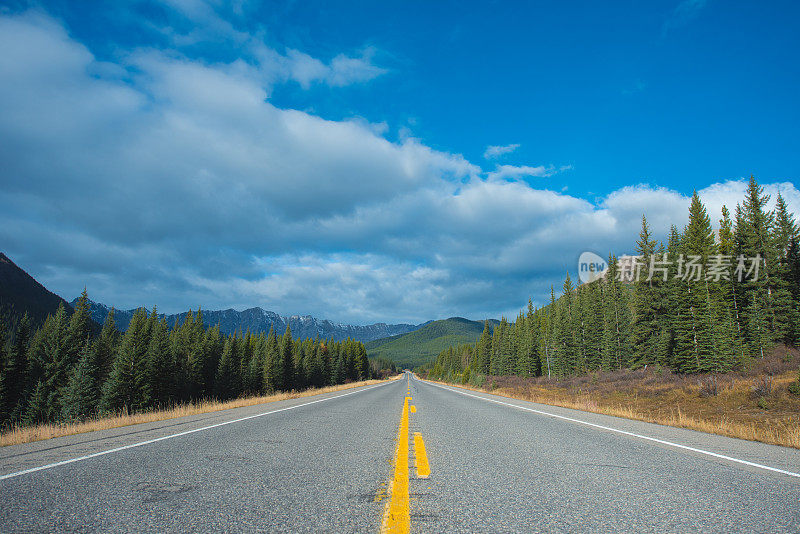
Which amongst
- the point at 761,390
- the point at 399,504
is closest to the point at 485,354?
the point at 761,390

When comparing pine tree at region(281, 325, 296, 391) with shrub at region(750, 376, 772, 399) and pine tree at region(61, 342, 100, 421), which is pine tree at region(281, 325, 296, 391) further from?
shrub at region(750, 376, 772, 399)

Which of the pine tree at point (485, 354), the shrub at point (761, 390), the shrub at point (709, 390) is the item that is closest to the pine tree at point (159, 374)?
the shrub at point (709, 390)

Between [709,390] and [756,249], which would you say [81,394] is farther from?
[756,249]

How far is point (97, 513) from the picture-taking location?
271cm

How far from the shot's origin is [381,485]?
3.47 metres

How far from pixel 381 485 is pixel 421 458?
1407mm

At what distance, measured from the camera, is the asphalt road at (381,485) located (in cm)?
260

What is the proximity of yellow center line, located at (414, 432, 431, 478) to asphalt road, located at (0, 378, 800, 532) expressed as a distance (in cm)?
10

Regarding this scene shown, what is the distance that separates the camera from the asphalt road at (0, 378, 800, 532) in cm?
260

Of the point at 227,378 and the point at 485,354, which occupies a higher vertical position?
the point at 227,378

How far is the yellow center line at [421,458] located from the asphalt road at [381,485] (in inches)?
3.8

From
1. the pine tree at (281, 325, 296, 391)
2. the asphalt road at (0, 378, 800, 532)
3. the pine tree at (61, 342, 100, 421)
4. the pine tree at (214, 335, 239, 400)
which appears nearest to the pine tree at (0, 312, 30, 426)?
the pine tree at (61, 342, 100, 421)

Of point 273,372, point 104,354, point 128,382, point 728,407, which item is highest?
Answer: point 104,354

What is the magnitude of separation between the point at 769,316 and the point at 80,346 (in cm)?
6642
